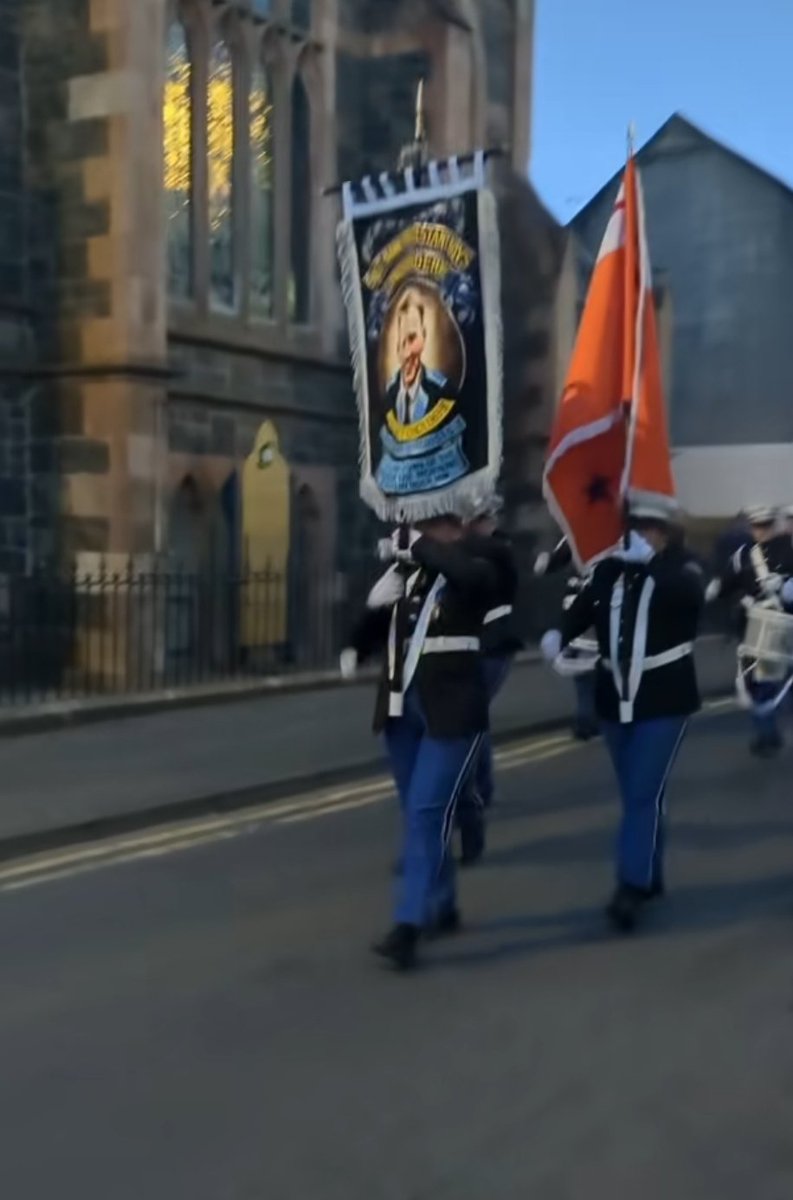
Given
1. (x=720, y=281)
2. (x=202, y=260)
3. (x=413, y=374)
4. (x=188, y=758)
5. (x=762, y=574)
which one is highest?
(x=720, y=281)

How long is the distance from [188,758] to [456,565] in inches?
215

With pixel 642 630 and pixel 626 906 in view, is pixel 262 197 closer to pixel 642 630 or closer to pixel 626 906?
pixel 642 630

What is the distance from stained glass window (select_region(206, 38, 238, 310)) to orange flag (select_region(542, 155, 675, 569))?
1008 centimetres

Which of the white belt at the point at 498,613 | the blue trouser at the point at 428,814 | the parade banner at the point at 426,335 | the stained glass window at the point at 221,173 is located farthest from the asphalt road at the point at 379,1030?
the stained glass window at the point at 221,173

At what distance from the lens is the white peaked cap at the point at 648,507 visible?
667cm

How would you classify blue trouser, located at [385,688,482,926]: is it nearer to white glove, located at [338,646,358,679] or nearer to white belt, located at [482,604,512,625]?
white glove, located at [338,646,358,679]

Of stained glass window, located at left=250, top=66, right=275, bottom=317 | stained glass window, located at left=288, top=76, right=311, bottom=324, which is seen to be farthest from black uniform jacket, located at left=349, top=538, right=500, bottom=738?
stained glass window, located at left=288, top=76, right=311, bottom=324

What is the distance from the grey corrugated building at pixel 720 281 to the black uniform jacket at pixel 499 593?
20786 mm

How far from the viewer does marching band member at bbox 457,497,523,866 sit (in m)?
7.31

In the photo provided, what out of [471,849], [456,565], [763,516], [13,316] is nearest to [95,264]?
[13,316]

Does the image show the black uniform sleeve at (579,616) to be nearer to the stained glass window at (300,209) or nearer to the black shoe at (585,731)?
the black shoe at (585,731)

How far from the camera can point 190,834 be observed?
895 cm

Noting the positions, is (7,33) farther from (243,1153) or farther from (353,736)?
(243,1153)

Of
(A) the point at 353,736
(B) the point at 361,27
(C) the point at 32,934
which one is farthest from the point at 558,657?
(B) the point at 361,27
